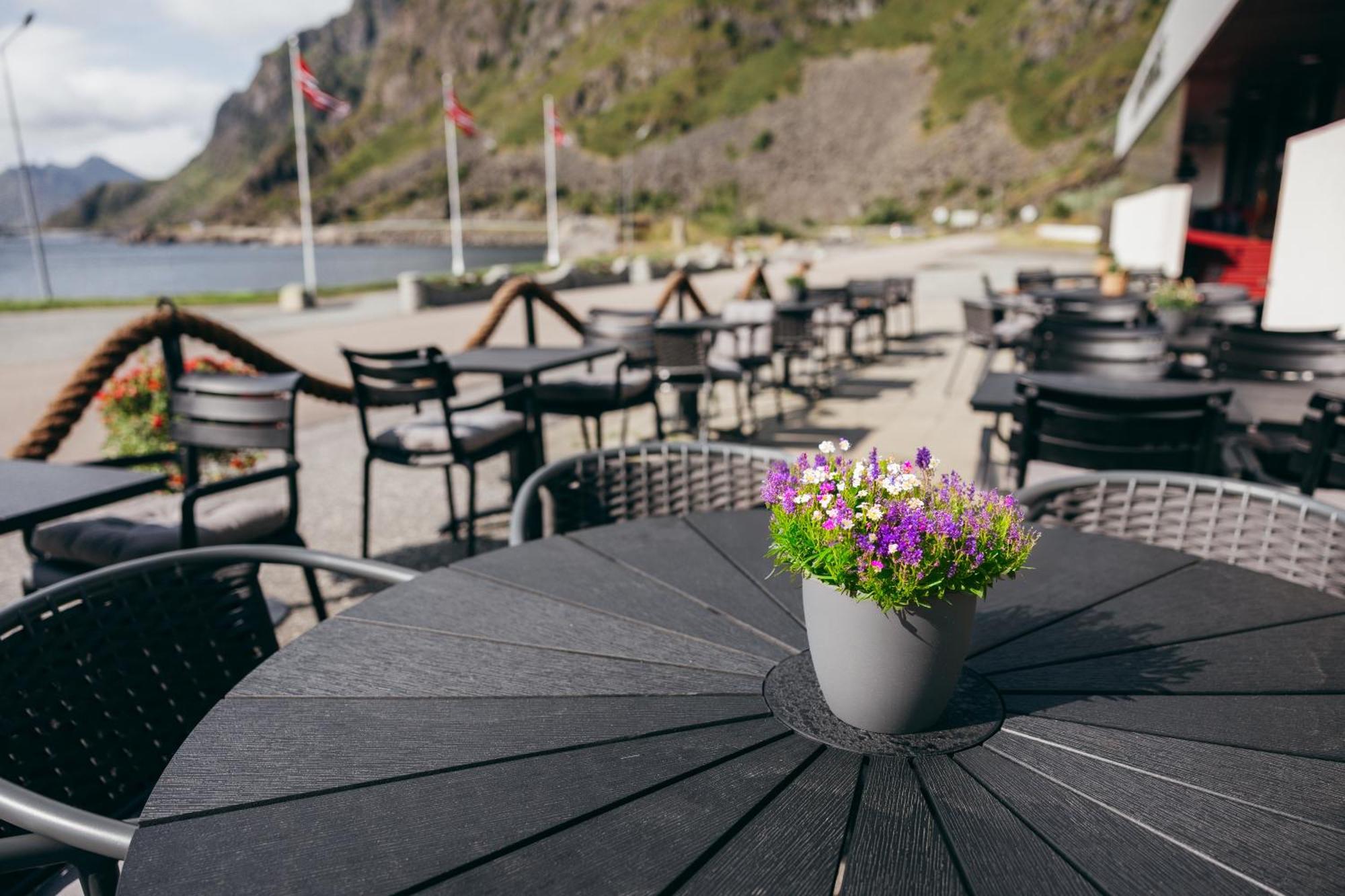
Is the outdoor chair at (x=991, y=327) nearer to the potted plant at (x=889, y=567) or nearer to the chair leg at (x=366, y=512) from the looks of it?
the chair leg at (x=366, y=512)

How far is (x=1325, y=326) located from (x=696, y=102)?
129854 mm

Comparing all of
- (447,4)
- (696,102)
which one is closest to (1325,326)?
(696,102)

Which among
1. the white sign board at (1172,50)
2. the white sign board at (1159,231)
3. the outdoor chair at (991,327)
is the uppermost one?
the white sign board at (1172,50)

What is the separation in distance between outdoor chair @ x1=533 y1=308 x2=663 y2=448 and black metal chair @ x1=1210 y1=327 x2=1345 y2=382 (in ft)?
9.35

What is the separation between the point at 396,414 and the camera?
760cm

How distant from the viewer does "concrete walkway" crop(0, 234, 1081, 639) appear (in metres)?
4.44

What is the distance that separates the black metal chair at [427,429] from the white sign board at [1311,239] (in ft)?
16.5

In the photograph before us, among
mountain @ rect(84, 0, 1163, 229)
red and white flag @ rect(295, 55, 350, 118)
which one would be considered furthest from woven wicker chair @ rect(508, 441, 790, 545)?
mountain @ rect(84, 0, 1163, 229)

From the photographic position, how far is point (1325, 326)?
614cm

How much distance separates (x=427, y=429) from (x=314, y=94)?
1756cm

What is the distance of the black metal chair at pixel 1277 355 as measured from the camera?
12.0 ft

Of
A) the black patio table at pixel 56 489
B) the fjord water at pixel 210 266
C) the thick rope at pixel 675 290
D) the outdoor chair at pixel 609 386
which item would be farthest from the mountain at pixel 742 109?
the black patio table at pixel 56 489

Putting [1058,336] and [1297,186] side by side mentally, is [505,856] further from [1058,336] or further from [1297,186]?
[1297,186]

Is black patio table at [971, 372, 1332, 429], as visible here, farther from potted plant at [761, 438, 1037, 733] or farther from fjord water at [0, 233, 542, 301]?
fjord water at [0, 233, 542, 301]
